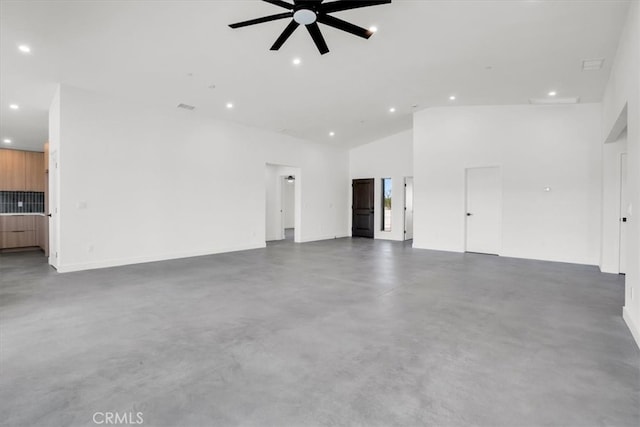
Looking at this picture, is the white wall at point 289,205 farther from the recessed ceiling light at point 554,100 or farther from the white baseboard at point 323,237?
the recessed ceiling light at point 554,100

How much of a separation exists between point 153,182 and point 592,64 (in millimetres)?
7958

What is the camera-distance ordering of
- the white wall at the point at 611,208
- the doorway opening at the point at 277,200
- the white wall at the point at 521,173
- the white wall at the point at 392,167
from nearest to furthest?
the white wall at the point at 611,208
the white wall at the point at 521,173
the doorway opening at the point at 277,200
the white wall at the point at 392,167

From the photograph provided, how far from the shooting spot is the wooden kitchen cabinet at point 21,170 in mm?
8703

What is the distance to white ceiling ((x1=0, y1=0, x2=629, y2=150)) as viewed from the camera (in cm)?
382

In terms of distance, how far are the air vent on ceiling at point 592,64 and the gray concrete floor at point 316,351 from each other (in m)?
3.41

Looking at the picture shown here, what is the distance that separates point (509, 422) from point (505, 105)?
7.49 meters

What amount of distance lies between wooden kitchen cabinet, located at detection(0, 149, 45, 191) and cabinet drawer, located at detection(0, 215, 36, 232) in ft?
3.50

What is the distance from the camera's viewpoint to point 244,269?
238 inches

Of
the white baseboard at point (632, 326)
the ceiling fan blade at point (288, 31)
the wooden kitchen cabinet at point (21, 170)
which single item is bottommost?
the white baseboard at point (632, 326)

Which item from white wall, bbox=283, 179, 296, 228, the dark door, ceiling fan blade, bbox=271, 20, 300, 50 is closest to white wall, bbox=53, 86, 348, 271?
the dark door

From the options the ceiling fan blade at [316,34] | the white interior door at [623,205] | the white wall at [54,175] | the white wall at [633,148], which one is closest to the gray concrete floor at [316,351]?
the white wall at [633,148]

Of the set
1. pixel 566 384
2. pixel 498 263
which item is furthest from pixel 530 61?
pixel 566 384

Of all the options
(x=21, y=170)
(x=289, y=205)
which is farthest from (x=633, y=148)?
(x=21, y=170)

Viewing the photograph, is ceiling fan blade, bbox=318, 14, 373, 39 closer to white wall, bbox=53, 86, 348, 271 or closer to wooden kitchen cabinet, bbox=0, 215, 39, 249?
white wall, bbox=53, 86, 348, 271
